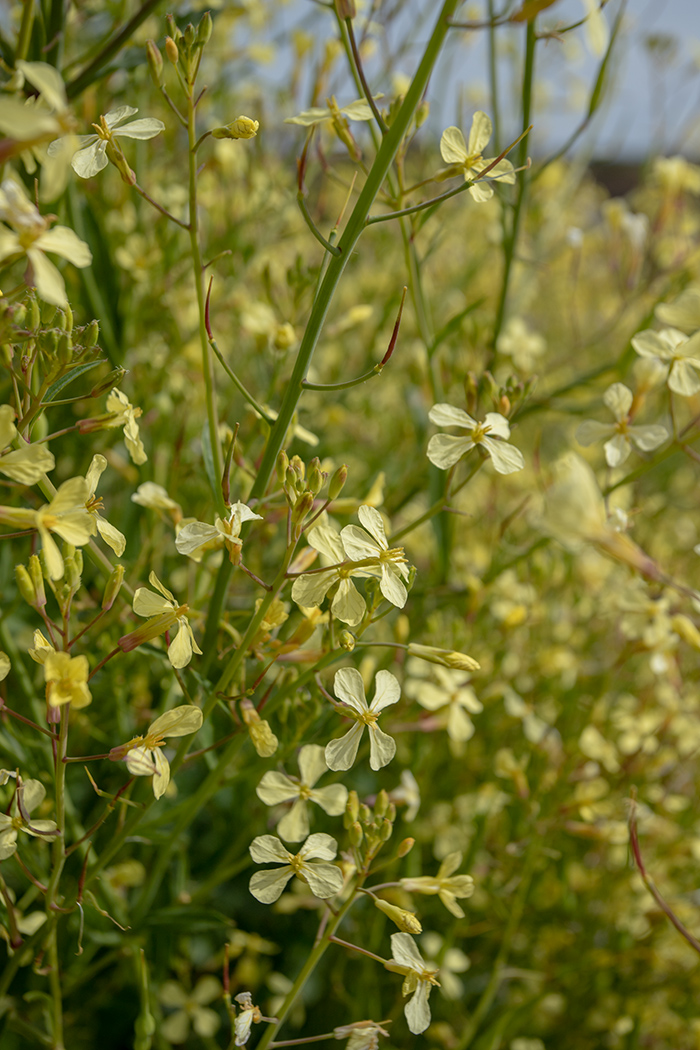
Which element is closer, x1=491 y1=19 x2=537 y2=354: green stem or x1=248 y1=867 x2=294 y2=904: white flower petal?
x1=248 y1=867 x2=294 y2=904: white flower petal

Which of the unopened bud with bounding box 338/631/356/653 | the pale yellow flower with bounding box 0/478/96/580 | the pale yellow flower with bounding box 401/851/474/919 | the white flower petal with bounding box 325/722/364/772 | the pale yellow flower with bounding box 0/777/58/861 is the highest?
the pale yellow flower with bounding box 0/478/96/580

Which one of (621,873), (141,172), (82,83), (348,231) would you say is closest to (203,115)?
(141,172)

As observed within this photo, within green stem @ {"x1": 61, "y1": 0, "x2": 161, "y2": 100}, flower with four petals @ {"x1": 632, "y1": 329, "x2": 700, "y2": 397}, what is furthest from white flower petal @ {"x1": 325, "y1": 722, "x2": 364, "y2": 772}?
green stem @ {"x1": 61, "y1": 0, "x2": 161, "y2": 100}

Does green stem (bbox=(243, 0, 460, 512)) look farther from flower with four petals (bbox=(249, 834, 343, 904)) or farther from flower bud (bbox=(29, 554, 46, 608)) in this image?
flower with four petals (bbox=(249, 834, 343, 904))

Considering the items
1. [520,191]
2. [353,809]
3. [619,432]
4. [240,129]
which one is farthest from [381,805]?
[520,191]

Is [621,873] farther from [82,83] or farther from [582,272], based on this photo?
[582,272]

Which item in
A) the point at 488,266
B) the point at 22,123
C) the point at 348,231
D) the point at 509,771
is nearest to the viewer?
the point at 22,123

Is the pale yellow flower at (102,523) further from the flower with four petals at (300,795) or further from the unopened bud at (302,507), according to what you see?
the flower with four petals at (300,795)
